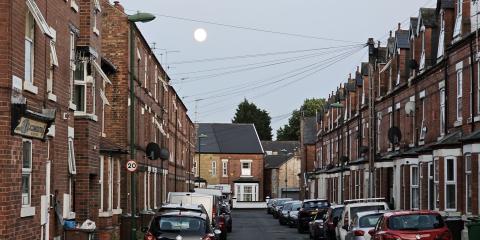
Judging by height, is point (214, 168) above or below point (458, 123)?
below

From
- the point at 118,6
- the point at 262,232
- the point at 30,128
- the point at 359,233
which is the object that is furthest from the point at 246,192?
the point at 30,128

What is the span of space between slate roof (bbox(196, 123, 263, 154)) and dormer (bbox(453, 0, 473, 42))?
77.2 m

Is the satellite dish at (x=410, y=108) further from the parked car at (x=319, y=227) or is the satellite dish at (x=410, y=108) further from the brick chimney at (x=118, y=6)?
the brick chimney at (x=118, y=6)

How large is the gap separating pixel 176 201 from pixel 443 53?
41.7ft

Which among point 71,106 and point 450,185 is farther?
point 450,185

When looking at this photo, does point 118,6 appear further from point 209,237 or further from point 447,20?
point 209,237

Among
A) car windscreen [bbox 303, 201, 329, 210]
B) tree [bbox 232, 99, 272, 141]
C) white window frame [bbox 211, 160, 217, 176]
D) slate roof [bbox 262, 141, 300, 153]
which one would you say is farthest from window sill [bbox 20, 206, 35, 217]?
tree [bbox 232, 99, 272, 141]

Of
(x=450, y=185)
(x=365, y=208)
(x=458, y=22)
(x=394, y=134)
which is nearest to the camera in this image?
(x=365, y=208)

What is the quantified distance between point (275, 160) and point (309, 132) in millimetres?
18202

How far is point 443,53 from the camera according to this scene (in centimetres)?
3328

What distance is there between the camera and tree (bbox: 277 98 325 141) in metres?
125

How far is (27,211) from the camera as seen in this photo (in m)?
17.2

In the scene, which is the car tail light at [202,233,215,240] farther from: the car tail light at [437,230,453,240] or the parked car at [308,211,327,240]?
the parked car at [308,211,327,240]

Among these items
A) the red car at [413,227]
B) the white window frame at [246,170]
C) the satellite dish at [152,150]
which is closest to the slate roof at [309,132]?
the white window frame at [246,170]
